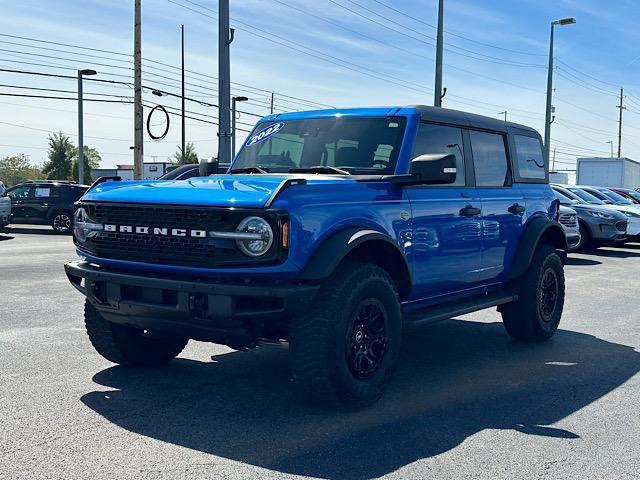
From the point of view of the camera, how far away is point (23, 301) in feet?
29.0

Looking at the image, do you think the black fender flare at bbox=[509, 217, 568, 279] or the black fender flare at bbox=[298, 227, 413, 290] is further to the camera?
the black fender flare at bbox=[509, 217, 568, 279]

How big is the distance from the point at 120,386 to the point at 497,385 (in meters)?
2.74

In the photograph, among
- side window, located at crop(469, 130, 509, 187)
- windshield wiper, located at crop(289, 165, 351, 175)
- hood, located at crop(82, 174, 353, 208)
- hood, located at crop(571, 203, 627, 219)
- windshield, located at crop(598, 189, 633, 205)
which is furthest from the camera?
windshield, located at crop(598, 189, 633, 205)

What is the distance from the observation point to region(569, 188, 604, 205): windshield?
19.2 metres

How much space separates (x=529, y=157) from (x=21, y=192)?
19.5 m

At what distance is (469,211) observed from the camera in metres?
5.99

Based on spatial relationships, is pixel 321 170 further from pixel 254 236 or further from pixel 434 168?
pixel 254 236

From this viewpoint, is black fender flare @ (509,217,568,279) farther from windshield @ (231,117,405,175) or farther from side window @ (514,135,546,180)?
windshield @ (231,117,405,175)

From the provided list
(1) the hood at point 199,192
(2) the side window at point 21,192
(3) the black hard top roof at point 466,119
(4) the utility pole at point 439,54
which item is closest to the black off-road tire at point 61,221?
(2) the side window at point 21,192

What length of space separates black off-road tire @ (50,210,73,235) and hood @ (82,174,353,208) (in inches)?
741

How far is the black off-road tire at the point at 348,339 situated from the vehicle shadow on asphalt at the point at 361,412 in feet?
0.57

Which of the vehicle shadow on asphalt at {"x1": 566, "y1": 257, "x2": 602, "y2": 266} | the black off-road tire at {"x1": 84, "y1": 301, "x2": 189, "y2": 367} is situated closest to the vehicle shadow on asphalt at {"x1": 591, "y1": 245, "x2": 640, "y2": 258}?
the vehicle shadow on asphalt at {"x1": 566, "y1": 257, "x2": 602, "y2": 266}

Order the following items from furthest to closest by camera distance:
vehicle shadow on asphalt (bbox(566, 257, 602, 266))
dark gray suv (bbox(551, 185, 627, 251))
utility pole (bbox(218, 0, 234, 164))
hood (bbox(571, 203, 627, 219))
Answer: hood (bbox(571, 203, 627, 219))
dark gray suv (bbox(551, 185, 627, 251))
utility pole (bbox(218, 0, 234, 164))
vehicle shadow on asphalt (bbox(566, 257, 602, 266))

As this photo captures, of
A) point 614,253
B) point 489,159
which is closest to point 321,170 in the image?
point 489,159
